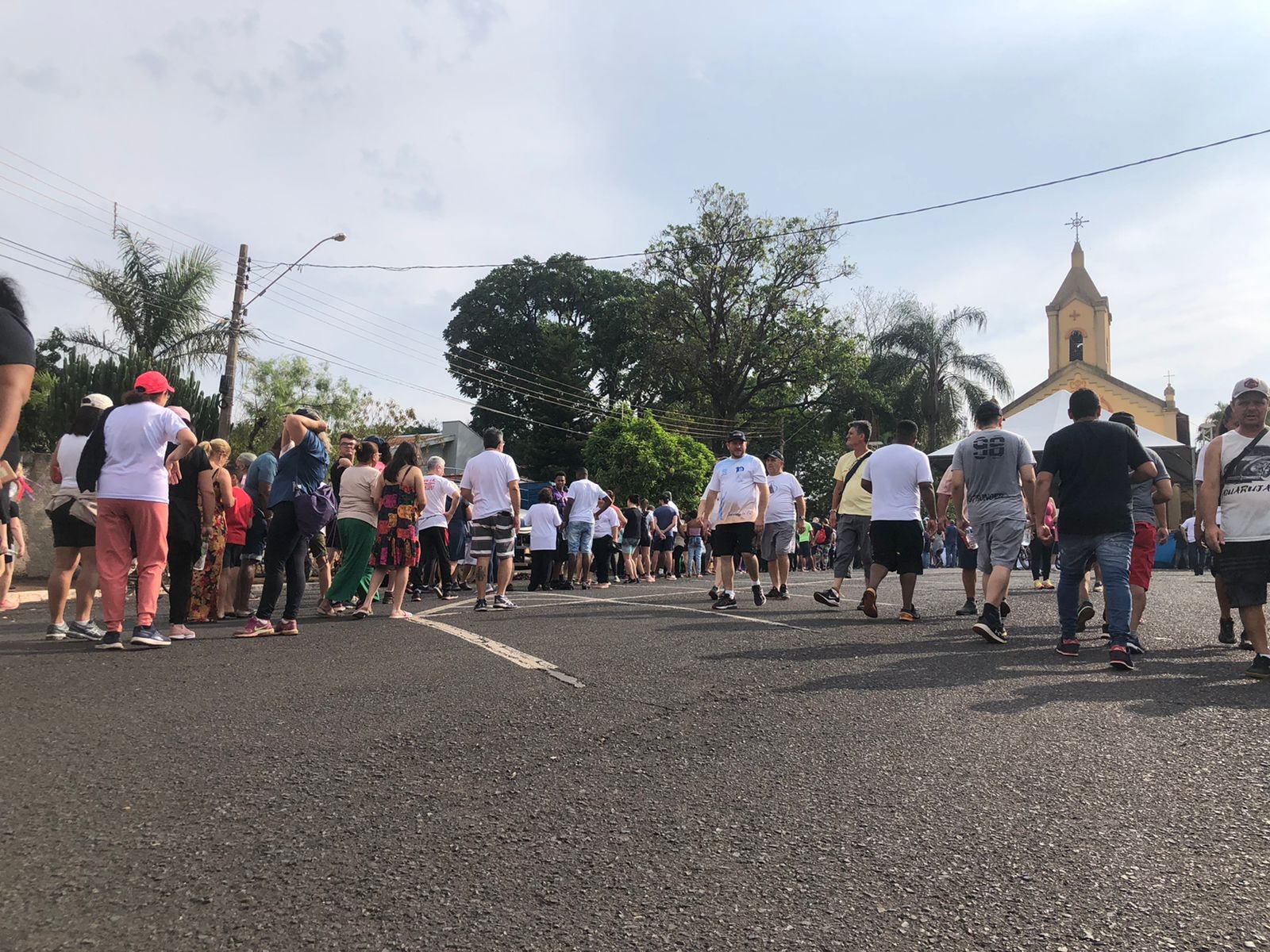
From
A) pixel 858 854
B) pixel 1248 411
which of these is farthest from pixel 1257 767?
pixel 1248 411

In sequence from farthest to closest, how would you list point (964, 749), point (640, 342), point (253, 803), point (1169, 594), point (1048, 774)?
1. point (640, 342)
2. point (1169, 594)
3. point (964, 749)
4. point (1048, 774)
5. point (253, 803)

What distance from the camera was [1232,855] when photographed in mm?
2744

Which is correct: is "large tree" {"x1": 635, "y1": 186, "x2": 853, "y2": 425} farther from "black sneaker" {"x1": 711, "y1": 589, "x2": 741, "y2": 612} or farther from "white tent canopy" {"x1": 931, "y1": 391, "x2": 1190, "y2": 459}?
"black sneaker" {"x1": 711, "y1": 589, "x2": 741, "y2": 612}

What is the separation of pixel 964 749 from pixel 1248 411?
4.10 m

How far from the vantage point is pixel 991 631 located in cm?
711

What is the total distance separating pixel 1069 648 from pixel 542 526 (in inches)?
371

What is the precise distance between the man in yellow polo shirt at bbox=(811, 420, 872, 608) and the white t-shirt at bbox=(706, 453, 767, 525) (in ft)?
2.82

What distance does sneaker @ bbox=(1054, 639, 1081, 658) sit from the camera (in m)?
6.54

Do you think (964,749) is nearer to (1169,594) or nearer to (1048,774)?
(1048,774)

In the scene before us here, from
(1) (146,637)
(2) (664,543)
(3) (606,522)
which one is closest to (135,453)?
(1) (146,637)

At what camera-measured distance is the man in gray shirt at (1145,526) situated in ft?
25.2

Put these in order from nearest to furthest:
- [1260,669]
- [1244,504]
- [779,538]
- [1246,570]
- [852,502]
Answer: [1260,669] → [1246,570] → [1244,504] → [852,502] → [779,538]

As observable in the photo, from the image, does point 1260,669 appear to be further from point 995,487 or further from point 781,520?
point 781,520

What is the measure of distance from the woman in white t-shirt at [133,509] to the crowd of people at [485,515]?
0.6 inches
